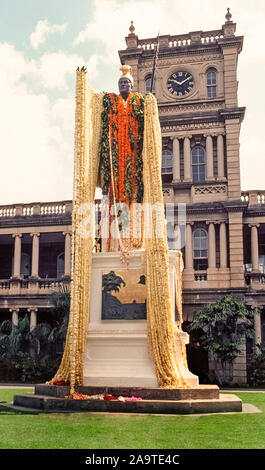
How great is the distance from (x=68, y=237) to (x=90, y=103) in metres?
Answer: 19.5

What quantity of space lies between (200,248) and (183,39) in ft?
41.9

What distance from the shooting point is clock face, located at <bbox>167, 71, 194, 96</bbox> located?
3281 cm

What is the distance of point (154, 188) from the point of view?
11.8 metres

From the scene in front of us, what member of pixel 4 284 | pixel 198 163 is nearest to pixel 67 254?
pixel 4 284

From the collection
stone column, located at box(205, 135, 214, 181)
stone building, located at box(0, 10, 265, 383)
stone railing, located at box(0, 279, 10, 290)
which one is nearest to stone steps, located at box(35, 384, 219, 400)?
stone building, located at box(0, 10, 265, 383)

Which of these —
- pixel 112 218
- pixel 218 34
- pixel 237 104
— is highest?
pixel 218 34

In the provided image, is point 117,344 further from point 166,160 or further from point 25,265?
point 25,265

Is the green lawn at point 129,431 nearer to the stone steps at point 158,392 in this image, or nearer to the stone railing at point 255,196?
the stone steps at point 158,392

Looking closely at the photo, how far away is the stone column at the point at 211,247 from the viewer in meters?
29.4

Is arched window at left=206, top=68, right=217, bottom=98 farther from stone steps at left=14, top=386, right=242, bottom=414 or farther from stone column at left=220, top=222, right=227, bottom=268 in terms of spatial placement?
stone steps at left=14, top=386, right=242, bottom=414

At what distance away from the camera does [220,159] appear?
30891 millimetres

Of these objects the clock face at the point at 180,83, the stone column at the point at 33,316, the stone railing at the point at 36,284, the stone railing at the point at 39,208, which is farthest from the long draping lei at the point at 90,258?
the clock face at the point at 180,83

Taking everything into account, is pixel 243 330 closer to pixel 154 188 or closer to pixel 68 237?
pixel 68 237
